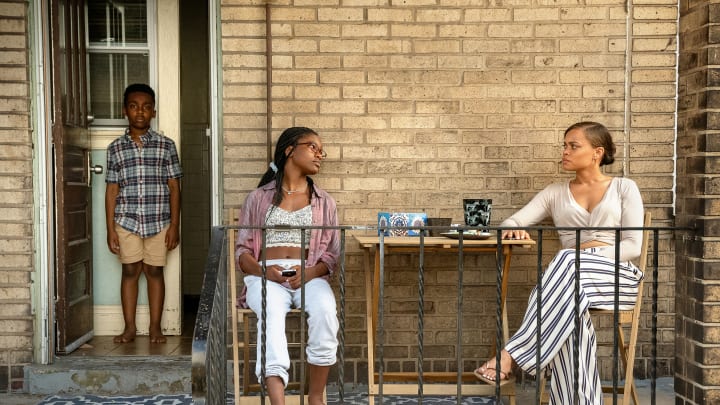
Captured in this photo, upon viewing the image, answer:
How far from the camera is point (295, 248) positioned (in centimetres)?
407

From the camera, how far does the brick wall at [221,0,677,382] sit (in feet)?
14.7

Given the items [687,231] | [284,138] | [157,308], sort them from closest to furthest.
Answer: [687,231] < [284,138] < [157,308]

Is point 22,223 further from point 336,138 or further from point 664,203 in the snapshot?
point 664,203

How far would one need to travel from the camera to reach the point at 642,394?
4.39 m

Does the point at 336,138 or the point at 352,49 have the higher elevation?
the point at 352,49

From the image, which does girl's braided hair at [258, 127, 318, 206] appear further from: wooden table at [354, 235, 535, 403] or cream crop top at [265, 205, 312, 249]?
wooden table at [354, 235, 535, 403]

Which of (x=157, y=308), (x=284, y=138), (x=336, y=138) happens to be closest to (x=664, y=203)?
(x=336, y=138)

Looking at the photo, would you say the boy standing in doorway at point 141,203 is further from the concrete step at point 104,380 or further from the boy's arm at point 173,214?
the concrete step at point 104,380

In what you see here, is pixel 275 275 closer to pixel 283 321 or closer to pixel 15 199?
pixel 283 321

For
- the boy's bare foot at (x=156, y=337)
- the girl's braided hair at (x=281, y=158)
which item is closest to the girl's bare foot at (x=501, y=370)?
the girl's braided hair at (x=281, y=158)

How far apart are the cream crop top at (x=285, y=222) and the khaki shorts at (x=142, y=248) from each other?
4.39ft

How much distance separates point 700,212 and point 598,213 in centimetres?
63

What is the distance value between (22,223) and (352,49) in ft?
7.55

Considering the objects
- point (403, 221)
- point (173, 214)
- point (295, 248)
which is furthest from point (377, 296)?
point (173, 214)
